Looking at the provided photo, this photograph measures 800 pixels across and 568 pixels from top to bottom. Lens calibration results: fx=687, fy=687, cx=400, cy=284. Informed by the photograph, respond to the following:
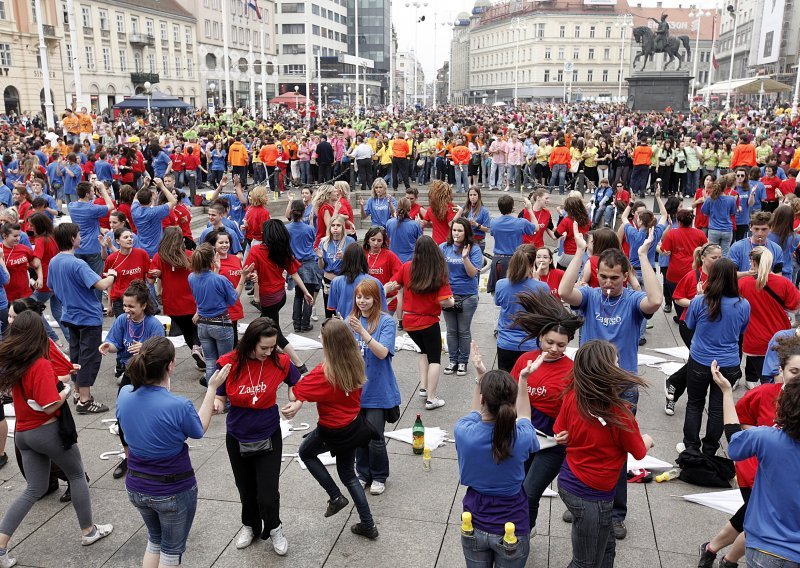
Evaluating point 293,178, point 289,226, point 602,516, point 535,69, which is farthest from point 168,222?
point 535,69

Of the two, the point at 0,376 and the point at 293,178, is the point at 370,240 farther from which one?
the point at 293,178

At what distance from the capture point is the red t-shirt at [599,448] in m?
3.58

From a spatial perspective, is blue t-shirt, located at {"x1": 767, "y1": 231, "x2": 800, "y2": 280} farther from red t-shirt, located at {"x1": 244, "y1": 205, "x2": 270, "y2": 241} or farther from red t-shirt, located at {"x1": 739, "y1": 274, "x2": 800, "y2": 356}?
red t-shirt, located at {"x1": 244, "y1": 205, "x2": 270, "y2": 241}

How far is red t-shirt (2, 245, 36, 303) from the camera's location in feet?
25.6

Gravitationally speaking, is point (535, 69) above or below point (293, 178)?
above

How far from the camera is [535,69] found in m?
107

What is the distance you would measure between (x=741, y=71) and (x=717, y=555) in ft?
397

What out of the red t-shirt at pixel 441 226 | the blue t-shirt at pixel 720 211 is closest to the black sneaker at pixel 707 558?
the red t-shirt at pixel 441 226

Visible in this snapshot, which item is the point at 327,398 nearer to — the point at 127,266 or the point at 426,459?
the point at 426,459

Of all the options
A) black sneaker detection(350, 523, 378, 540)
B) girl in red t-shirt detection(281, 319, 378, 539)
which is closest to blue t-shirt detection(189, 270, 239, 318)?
girl in red t-shirt detection(281, 319, 378, 539)

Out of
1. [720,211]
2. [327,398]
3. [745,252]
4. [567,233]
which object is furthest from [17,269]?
[720,211]

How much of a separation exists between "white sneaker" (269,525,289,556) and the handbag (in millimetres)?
588

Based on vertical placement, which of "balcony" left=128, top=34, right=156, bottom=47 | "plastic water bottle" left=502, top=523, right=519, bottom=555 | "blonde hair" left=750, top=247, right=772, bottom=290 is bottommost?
"plastic water bottle" left=502, top=523, right=519, bottom=555

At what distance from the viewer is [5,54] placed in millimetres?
48031
